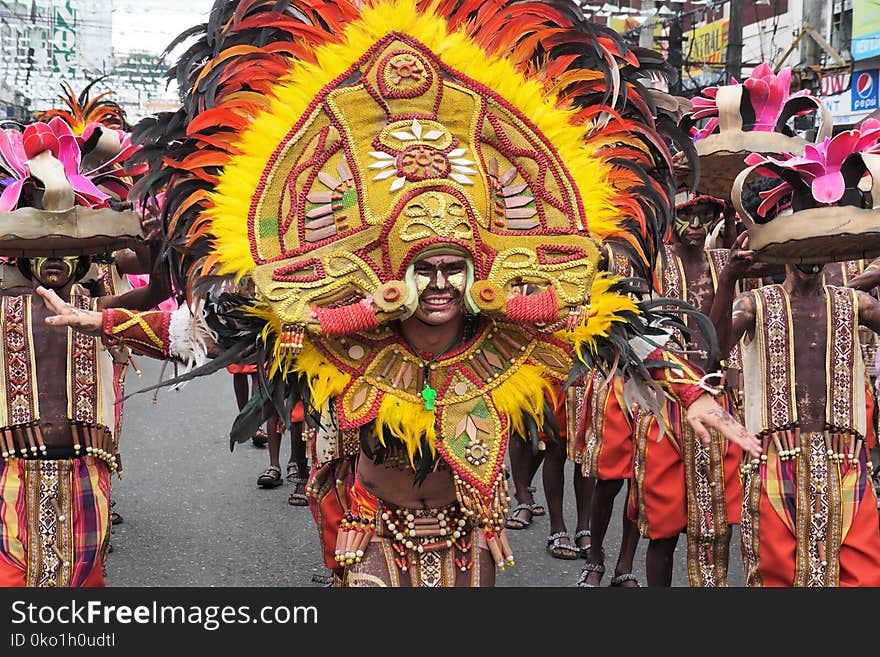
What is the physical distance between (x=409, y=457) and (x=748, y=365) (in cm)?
185

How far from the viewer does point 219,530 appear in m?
6.54

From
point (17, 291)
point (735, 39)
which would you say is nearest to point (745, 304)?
point (17, 291)

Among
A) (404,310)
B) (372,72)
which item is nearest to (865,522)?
(404,310)

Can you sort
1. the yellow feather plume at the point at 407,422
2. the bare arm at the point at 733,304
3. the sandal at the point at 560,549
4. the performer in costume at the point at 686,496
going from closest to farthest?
the yellow feather plume at the point at 407,422, the bare arm at the point at 733,304, the performer in costume at the point at 686,496, the sandal at the point at 560,549

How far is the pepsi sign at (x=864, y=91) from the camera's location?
598 inches

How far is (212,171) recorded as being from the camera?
9.68 ft

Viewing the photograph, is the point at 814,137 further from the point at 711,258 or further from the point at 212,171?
the point at 212,171

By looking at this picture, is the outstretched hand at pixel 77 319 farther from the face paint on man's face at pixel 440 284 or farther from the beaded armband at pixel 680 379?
the beaded armband at pixel 680 379

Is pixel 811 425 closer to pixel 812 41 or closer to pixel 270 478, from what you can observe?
pixel 270 478

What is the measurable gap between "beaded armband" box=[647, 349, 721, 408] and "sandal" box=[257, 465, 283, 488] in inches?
192

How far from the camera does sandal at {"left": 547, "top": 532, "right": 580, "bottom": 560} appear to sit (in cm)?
584

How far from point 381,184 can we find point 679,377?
106 centimetres

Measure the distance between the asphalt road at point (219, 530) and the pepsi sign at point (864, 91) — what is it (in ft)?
32.7

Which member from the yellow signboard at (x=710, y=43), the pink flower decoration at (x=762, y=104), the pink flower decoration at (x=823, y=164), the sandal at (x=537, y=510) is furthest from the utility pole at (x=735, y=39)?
the pink flower decoration at (x=823, y=164)
